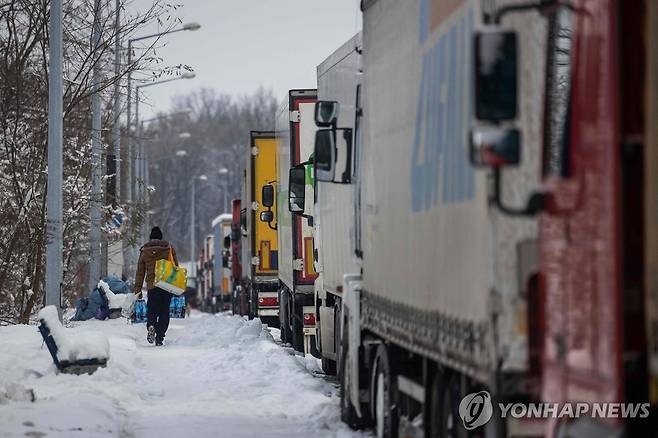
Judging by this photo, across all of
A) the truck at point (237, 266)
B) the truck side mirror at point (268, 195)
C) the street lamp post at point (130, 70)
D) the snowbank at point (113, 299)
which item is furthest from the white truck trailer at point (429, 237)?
the truck at point (237, 266)

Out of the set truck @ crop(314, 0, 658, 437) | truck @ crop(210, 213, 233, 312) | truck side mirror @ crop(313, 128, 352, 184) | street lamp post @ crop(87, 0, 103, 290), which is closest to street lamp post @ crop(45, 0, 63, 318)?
street lamp post @ crop(87, 0, 103, 290)

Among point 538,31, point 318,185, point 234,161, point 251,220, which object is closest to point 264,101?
point 234,161

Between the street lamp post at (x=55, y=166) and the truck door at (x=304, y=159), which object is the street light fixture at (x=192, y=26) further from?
the truck door at (x=304, y=159)

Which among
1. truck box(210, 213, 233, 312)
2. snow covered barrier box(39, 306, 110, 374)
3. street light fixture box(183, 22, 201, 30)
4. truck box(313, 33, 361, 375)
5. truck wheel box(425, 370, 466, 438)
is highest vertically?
street light fixture box(183, 22, 201, 30)

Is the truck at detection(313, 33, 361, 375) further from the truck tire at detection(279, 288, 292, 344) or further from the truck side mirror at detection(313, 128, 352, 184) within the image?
the truck tire at detection(279, 288, 292, 344)

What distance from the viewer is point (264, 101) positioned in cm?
16512

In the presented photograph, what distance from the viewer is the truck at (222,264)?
5297 centimetres

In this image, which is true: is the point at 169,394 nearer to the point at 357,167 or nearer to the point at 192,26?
the point at 357,167

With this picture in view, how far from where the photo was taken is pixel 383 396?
11594 millimetres

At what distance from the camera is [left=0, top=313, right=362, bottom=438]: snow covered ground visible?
1300cm

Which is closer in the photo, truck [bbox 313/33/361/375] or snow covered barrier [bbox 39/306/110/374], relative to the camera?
truck [bbox 313/33/361/375]

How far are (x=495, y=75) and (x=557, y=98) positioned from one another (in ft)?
2.17

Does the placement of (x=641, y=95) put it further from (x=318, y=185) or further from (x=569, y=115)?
(x=318, y=185)

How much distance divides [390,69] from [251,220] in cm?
2052
